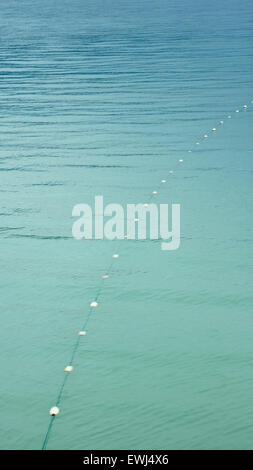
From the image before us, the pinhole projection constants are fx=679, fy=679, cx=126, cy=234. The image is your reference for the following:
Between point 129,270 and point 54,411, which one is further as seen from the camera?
point 129,270

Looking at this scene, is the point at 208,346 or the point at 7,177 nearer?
the point at 208,346

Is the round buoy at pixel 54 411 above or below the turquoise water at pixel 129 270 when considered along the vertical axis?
below

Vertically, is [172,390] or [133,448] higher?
[172,390]

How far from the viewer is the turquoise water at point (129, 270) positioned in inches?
82.0

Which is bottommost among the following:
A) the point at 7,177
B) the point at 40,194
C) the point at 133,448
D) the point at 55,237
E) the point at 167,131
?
the point at 133,448

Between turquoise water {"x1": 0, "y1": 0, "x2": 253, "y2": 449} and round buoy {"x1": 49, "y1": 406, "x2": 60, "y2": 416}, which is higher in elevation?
turquoise water {"x1": 0, "y1": 0, "x2": 253, "y2": 449}

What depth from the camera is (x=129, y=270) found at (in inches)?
118

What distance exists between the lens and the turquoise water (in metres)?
2.08

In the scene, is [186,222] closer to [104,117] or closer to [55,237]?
[55,237]

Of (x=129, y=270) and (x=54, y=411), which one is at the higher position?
(x=129, y=270)

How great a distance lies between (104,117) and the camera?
573 cm

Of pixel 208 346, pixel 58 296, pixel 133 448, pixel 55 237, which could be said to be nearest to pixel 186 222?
pixel 55 237

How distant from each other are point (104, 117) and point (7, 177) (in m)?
1.66

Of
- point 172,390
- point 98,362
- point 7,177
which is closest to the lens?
point 172,390
